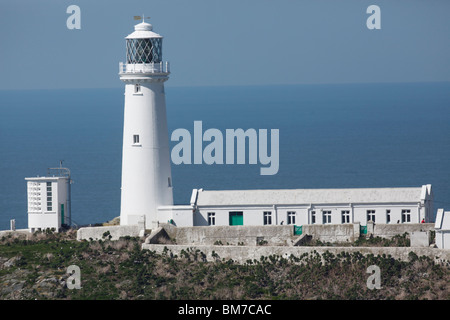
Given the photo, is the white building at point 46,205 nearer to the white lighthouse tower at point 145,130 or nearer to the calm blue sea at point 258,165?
the white lighthouse tower at point 145,130

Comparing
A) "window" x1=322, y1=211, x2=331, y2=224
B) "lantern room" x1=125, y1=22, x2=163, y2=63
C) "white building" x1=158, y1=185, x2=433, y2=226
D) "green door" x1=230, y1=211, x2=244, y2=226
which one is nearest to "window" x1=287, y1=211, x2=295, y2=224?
"white building" x1=158, y1=185, x2=433, y2=226

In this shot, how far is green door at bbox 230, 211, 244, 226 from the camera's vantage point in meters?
46.4

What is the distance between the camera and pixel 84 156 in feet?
341

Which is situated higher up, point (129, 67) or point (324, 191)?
point (129, 67)

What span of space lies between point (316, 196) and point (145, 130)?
724 centimetres

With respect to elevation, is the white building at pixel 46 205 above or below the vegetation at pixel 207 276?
above

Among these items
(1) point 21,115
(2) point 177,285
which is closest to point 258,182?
(2) point 177,285

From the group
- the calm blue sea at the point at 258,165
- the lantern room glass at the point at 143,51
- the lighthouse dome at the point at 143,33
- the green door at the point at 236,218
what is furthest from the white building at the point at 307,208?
the calm blue sea at the point at 258,165

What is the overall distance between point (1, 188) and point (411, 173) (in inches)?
1158

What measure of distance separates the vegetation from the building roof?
3.94 meters

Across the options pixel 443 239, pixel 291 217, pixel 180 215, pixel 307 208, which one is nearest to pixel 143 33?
pixel 180 215

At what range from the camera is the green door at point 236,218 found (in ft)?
152
